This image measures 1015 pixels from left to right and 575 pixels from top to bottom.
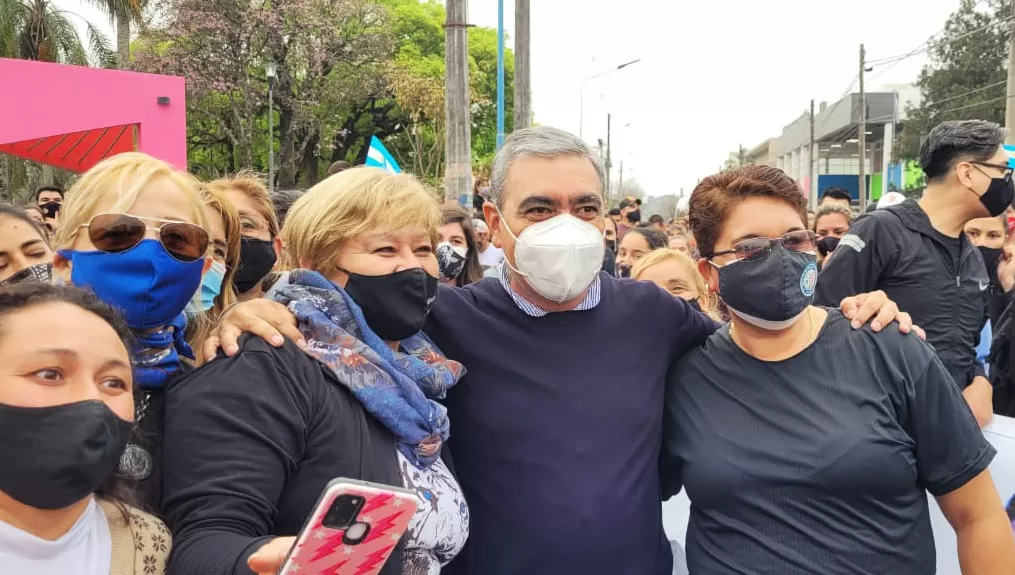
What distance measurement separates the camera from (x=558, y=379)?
7.57 ft

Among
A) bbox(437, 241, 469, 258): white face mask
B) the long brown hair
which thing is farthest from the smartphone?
the long brown hair

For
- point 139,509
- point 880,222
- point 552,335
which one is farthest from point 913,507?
point 880,222

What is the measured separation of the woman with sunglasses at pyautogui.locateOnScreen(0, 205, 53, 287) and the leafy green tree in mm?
36689

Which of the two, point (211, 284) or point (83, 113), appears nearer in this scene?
point (211, 284)

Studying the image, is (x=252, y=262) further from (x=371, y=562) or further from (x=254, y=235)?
Answer: (x=371, y=562)

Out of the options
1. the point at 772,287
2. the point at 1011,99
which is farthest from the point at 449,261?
the point at 1011,99

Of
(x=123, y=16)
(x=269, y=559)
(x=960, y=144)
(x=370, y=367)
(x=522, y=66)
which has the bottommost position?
(x=269, y=559)

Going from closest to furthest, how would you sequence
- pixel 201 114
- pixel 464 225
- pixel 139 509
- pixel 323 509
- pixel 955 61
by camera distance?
pixel 323 509 → pixel 139 509 → pixel 464 225 → pixel 201 114 → pixel 955 61

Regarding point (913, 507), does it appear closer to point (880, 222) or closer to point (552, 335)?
point (552, 335)

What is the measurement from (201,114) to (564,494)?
84.7ft

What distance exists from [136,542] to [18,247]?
1.67m

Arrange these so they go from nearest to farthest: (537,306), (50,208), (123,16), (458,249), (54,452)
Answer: (54,452) → (537,306) → (458,249) → (50,208) → (123,16)

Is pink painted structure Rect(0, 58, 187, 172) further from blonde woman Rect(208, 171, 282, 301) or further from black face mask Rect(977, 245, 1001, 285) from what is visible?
black face mask Rect(977, 245, 1001, 285)

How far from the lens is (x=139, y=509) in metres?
1.68
